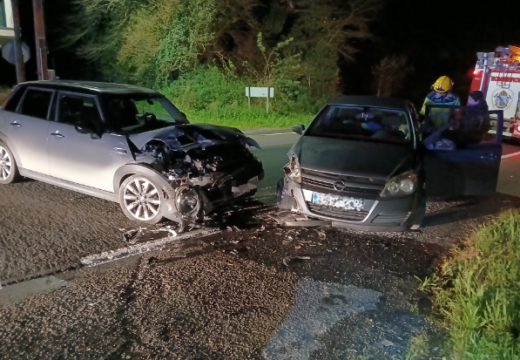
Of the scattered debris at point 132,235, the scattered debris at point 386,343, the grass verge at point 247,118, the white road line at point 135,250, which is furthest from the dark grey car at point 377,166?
the grass verge at point 247,118

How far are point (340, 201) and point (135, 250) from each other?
92.6 inches

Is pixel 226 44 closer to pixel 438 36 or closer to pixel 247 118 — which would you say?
pixel 247 118

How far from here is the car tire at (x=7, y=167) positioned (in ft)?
22.6

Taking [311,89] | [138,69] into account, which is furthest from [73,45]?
[311,89]

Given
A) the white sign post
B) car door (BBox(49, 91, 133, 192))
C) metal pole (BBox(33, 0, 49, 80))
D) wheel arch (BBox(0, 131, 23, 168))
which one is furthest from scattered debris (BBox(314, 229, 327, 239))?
the white sign post

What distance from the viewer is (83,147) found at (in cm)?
598

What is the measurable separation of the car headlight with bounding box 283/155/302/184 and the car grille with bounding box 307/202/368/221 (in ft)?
1.12

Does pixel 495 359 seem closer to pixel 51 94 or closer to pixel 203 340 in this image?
pixel 203 340

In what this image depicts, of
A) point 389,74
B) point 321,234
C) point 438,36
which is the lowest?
point 321,234

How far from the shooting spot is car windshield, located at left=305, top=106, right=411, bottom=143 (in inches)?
248

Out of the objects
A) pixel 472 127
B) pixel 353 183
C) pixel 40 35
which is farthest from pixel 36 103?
pixel 472 127

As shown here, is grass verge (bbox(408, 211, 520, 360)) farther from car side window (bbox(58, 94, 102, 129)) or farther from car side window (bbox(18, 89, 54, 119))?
car side window (bbox(18, 89, 54, 119))

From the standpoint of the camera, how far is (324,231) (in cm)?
575

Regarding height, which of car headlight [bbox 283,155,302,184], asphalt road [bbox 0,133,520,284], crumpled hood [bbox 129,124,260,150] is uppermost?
crumpled hood [bbox 129,124,260,150]
